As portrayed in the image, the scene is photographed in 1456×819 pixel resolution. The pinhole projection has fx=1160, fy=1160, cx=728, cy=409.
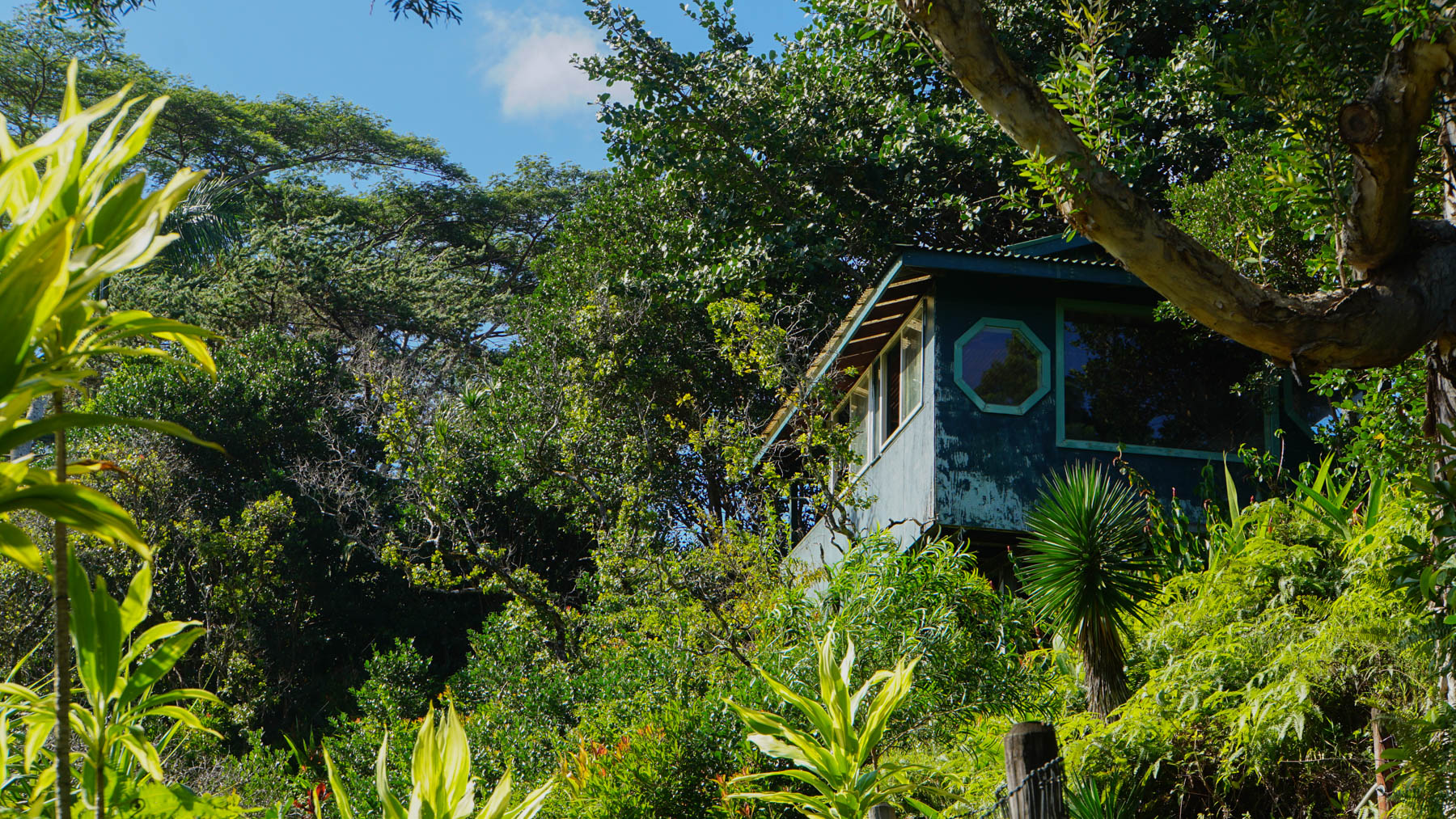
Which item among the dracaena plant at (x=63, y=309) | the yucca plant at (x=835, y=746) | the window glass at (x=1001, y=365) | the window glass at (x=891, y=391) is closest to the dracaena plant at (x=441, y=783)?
the dracaena plant at (x=63, y=309)

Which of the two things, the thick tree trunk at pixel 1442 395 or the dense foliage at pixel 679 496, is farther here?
the dense foliage at pixel 679 496

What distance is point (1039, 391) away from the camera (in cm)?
1221

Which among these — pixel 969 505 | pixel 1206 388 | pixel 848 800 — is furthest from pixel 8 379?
pixel 1206 388

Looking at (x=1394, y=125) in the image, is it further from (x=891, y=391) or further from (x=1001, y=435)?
(x=891, y=391)

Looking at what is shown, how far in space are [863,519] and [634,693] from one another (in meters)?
4.72

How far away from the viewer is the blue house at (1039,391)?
1188cm

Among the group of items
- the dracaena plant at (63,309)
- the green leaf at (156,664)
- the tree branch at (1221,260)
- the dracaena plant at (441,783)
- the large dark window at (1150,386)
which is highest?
the large dark window at (1150,386)

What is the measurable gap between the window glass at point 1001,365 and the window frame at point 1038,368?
0.09 feet

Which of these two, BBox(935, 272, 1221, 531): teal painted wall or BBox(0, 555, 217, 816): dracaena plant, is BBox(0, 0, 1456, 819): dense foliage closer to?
A: BBox(0, 555, 217, 816): dracaena plant

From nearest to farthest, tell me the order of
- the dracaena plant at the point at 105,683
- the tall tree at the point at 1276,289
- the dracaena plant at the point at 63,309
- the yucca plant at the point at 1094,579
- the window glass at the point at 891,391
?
1. the dracaena plant at the point at 63,309
2. the dracaena plant at the point at 105,683
3. the tall tree at the point at 1276,289
4. the yucca plant at the point at 1094,579
5. the window glass at the point at 891,391

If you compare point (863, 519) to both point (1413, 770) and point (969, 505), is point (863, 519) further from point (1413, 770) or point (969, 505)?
point (1413, 770)

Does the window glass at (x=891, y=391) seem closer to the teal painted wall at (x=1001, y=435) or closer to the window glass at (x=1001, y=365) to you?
the window glass at (x=1001, y=365)

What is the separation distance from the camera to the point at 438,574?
16047mm

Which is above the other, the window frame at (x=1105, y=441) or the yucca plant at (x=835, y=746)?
the window frame at (x=1105, y=441)
